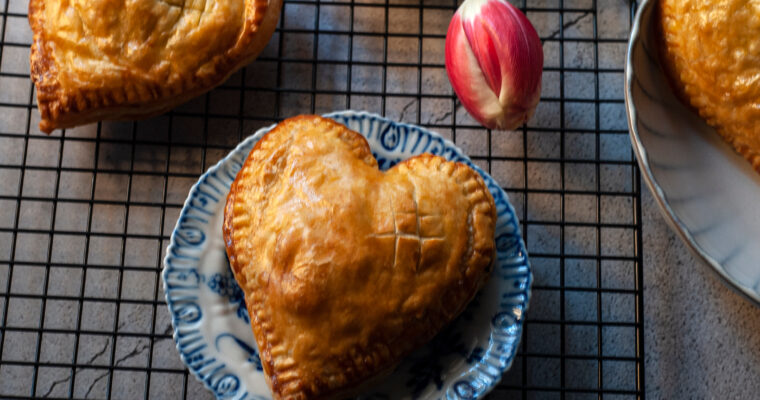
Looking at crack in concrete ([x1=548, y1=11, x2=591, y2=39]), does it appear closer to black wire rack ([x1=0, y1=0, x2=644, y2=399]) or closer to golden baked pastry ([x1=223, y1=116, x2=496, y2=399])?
black wire rack ([x1=0, y1=0, x2=644, y2=399])

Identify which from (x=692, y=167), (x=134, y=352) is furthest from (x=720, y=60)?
(x=134, y=352)

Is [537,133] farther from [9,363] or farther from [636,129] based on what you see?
[9,363]

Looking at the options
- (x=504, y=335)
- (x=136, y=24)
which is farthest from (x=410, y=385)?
(x=136, y=24)

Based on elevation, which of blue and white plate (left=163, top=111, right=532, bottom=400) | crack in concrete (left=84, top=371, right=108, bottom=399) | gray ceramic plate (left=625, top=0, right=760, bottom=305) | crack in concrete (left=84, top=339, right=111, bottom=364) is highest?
gray ceramic plate (left=625, top=0, right=760, bottom=305)

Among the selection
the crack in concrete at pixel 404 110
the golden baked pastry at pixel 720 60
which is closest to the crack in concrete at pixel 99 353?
the crack in concrete at pixel 404 110

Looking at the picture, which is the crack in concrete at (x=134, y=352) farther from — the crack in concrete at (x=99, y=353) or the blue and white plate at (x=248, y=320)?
the blue and white plate at (x=248, y=320)

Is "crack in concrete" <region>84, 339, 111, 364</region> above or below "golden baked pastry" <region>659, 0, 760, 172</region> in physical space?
below

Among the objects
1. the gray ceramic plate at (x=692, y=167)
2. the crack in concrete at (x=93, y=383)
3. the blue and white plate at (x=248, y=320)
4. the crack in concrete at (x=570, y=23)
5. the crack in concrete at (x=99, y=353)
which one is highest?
the crack in concrete at (x=570, y=23)

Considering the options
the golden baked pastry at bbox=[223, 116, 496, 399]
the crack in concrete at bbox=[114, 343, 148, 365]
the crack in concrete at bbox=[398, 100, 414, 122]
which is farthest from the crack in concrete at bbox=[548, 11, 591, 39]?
the crack in concrete at bbox=[114, 343, 148, 365]

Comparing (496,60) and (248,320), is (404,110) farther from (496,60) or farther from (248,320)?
(248,320)
